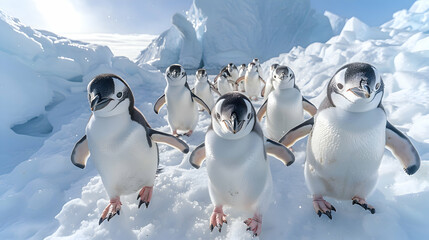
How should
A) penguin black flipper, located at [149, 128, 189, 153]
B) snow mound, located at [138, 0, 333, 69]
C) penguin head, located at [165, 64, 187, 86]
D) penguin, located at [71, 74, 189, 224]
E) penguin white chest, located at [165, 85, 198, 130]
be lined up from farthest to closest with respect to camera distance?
snow mound, located at [138, 0, 333, 69], penguin white chest, located at [165, 85, 198, 130], penguin head, located at [165, 64, 187, 86], penguin black flipper, located at [149, 128, 189, 153], penguin, located at [71, 74, 189, 224]

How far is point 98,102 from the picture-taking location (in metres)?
1.35

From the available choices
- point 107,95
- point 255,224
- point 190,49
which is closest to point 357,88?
point 255,224

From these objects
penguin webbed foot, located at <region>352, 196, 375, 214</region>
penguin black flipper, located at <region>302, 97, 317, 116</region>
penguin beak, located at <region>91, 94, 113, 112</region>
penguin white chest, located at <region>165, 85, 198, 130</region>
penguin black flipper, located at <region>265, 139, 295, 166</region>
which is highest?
penguin beak, located at <region>91, 94, 113, 112</region>

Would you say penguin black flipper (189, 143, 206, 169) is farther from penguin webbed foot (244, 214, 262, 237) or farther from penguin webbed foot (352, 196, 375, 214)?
penguin webbed foot (352, 196, 375, 214)

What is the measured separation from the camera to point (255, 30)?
17109 millimetres

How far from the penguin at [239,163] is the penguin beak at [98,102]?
64 centimetres

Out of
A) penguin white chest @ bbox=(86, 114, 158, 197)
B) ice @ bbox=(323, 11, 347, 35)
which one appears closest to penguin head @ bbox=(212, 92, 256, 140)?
penguin white chest @ bbox=(86, 114, 158, 197)

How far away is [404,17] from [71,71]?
17.9 metres

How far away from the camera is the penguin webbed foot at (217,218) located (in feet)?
4.27

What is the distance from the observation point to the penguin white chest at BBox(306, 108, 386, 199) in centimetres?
121

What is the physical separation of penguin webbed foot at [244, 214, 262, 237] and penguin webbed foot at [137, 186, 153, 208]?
27.0 inches

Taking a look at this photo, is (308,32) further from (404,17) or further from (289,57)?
(289,57)

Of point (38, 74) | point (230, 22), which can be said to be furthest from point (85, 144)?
point (230, 22)

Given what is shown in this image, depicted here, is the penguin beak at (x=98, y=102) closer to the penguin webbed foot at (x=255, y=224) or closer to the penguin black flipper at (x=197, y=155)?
the penguin black flipper at (x=197, y=155)
